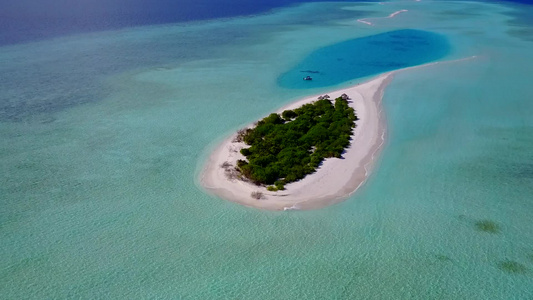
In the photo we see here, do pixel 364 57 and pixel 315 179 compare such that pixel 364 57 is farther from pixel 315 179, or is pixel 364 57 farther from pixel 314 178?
pixel 315 179

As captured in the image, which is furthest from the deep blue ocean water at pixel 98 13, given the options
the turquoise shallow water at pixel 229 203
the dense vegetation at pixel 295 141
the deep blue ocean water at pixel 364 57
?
the dense vegetation at pixel 295 141

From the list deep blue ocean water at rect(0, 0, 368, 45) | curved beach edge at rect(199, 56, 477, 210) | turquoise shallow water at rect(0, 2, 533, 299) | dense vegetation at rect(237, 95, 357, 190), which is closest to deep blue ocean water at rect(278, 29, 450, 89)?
turquoise shallow water at rect(0, 2, 533, 299)

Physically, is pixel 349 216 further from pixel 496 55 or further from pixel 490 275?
pixel 496 55

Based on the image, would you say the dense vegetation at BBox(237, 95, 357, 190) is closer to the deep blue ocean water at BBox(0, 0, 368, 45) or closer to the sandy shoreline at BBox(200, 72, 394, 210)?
the sandy shoreline at BBox(200, 72, 394, 210)

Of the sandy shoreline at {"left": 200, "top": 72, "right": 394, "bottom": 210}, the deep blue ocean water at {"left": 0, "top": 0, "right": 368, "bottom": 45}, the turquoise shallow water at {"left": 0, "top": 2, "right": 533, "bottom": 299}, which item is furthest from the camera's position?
the deep blue ocean water at {"left": 0, "top": 0, "right": 368, "bottom": 45}

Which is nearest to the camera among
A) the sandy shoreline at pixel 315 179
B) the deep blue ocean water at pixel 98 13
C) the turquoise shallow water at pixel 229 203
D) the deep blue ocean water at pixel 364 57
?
the turquoise shallow water at pixel 229 203

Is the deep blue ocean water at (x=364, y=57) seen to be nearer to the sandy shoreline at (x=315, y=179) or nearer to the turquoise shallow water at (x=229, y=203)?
the turquoise shallow water at (x=229, y=203)
